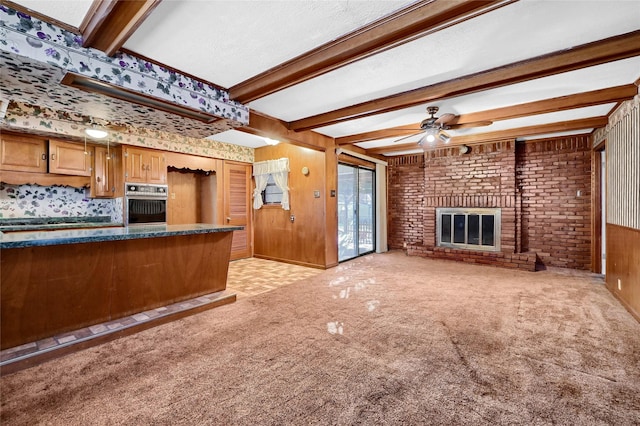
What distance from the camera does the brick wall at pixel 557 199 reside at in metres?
5.05

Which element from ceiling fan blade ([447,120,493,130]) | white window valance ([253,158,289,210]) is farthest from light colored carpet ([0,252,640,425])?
white window valance ([253,158,289,210])

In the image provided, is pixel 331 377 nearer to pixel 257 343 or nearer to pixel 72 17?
pixel 257 343

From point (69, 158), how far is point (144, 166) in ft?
3.14

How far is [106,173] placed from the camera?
4.60m

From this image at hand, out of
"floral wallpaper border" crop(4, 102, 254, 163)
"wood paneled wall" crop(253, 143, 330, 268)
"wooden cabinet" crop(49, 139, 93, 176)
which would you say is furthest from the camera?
"wood paneled wall" crop(253, 143, 330, 268)

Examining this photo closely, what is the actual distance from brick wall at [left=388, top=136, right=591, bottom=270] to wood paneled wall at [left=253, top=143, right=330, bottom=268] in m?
2.52

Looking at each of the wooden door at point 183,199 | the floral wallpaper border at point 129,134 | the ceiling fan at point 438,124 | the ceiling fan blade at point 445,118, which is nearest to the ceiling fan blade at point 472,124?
the ceiling fan at point 438,124

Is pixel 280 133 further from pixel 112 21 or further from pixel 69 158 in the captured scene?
pixel 69 158

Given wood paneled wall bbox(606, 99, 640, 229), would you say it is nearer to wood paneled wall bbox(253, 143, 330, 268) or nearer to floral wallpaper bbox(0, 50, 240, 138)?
wood paneled wall bbox(253, 143, 330, 268)

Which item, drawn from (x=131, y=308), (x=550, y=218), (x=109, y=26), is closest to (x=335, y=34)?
(x=109, y=26)

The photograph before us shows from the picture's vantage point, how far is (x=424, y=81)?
9.58 ft

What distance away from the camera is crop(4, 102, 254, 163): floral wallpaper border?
3592mm

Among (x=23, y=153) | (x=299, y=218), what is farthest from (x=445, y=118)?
(x=23, y=153)

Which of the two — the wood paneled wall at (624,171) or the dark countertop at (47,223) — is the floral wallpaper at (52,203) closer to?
the dark countertop at (47,223)
